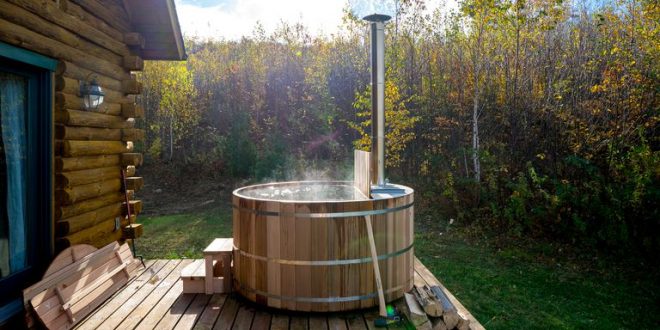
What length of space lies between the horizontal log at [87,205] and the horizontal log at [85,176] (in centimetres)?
18

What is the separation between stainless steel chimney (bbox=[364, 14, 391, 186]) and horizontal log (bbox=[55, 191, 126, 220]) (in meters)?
2.76

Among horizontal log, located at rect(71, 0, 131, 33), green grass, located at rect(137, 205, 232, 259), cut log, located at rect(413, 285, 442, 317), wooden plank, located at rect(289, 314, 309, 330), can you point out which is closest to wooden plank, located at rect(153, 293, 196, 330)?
wooden plank, located at rect(289, 314, 309, 330)

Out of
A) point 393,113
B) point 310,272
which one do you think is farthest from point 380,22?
point 393,113

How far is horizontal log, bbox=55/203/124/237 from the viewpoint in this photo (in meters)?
3.69

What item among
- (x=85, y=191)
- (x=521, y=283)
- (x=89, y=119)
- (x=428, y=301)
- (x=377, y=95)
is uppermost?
(x=377, y=95)

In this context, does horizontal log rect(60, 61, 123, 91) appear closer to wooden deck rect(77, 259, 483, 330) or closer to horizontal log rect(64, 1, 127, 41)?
horizontal log rect(64, 1, 127, 41)

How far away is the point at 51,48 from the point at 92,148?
101 cm

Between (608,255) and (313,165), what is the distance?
23.1ft

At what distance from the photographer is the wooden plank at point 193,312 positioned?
3.33 metres

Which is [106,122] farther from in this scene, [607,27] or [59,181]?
[607,27]

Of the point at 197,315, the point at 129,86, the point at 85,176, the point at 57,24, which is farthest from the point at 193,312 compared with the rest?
the point at 129,86

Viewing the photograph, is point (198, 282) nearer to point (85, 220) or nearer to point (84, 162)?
point (85, 220)

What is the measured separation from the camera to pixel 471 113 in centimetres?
973

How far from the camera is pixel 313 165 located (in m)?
11.9
